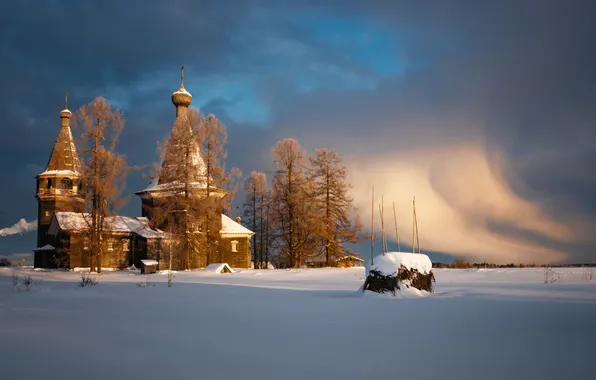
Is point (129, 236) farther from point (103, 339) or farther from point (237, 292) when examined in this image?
point (103, 339)

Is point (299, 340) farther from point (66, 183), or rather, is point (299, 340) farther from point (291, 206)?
point (66, 183)

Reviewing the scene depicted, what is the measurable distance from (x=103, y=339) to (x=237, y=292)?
319 inches

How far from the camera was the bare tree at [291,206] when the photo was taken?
39.7 metres

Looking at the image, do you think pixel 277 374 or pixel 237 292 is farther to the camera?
pixel 237 292

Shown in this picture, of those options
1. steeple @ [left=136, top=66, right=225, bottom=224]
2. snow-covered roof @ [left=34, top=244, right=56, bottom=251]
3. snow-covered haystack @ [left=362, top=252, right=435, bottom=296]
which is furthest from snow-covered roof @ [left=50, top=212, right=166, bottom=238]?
snow-covered haystack @ [left=362, top=252, right=435, bottom=296]

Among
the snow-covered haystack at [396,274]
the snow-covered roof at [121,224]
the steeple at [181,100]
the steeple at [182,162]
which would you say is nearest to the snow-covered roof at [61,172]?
the snow-covered roof at [121,224]

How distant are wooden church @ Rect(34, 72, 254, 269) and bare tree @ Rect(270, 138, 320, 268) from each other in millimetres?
4846

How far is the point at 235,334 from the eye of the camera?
25.0 feet

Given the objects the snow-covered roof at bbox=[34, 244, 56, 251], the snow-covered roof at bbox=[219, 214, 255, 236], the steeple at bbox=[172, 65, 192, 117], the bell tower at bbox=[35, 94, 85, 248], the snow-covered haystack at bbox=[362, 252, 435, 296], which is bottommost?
the snow-covered haystack at bbox=[362, 252, 435, 296]

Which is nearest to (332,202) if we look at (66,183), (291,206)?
(291,206)

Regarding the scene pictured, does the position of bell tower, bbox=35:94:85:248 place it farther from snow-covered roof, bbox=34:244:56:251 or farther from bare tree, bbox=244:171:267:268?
bare tree, bbox=244:171:267:268

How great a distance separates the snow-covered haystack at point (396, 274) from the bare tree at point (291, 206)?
23.8 m

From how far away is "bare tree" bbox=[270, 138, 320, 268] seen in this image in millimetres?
39688

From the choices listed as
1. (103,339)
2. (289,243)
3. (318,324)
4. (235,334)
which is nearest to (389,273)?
(318,324)
